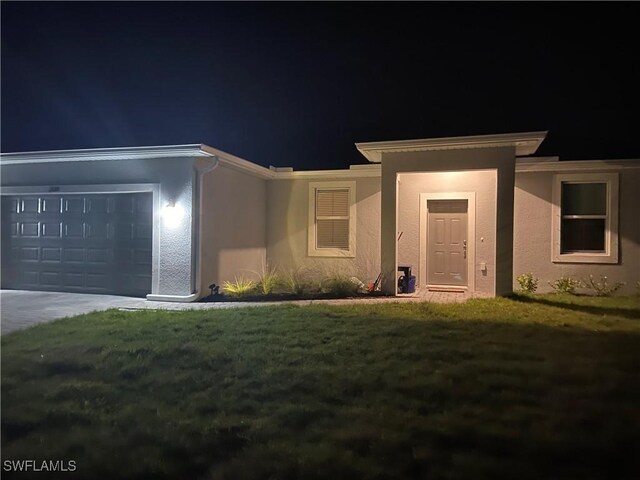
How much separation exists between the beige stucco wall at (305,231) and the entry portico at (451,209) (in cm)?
71

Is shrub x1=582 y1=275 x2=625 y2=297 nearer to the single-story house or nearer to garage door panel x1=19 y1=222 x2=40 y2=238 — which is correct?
the single-story house

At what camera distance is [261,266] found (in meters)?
11.6

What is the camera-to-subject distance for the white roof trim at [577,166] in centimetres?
957

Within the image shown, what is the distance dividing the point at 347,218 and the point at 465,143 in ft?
11.7

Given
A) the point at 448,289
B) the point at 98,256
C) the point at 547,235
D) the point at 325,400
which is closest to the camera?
the point at 325,400

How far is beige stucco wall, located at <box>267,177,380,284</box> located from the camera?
1109cm

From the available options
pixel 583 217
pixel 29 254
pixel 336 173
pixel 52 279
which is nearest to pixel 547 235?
pixel 583 217

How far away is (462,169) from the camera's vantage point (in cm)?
889

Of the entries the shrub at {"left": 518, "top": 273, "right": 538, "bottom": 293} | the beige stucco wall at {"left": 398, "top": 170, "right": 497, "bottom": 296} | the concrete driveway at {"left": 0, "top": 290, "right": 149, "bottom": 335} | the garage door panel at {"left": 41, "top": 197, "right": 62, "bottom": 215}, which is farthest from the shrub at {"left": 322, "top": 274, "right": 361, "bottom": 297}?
the garage door panel at {"left": 41, "top": 197, "right": 62, "bottom": 215}

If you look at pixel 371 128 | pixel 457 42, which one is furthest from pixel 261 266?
pixel 371 128

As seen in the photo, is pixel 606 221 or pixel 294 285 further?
pixel 606 221

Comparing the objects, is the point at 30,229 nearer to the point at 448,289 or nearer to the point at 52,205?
the point at 52,205

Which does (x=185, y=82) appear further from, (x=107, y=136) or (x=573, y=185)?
(x=573, y=185)

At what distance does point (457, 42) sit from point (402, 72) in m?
4.14
